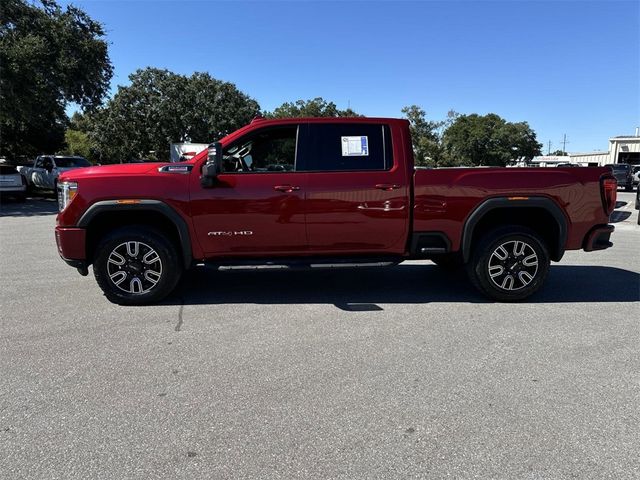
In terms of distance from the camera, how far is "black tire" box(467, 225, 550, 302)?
551 centimetres

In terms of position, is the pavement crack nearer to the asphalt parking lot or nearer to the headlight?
the asphalt parking lot

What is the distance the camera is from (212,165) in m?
5.05

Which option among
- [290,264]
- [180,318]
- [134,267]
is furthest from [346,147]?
[134,267]

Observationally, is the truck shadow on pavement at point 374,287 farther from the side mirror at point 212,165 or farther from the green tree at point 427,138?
the green tree at point 427,138

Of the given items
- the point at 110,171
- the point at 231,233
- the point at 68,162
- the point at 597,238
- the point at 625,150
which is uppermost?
the point at 625,150

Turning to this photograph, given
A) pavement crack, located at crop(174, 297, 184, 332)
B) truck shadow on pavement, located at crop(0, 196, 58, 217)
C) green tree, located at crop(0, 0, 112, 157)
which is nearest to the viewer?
pavement crack, located at crop(174, 297, 184, 332)

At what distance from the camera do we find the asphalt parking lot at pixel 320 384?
2.67 m

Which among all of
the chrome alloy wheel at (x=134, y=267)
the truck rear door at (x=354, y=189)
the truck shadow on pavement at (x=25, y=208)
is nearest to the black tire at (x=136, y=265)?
the chrome alloy wheel at (x=134, y=267)

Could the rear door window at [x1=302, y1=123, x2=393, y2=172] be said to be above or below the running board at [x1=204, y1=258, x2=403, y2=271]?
A: above

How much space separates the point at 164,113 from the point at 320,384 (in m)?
37.7

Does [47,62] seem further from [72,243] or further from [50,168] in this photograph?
[72,243]

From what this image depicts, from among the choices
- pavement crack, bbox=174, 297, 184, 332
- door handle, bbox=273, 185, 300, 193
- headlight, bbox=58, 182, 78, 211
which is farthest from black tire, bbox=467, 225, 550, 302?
headlight, bbox=58, 182, 78, 211

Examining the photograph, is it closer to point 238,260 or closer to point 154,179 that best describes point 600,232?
point 238,260

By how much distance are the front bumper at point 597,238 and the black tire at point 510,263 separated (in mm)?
491
